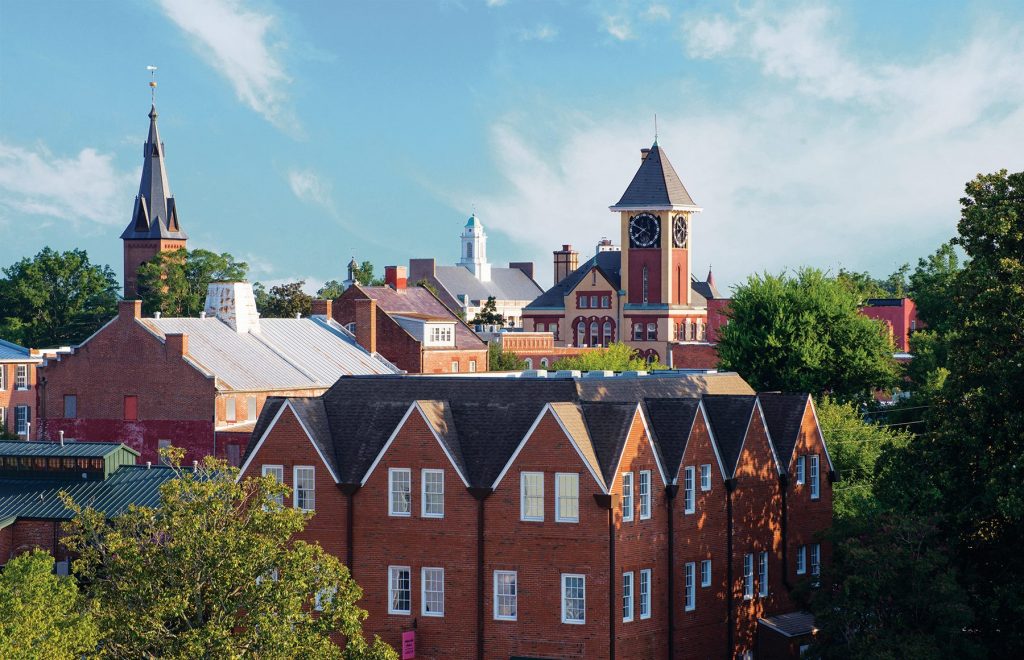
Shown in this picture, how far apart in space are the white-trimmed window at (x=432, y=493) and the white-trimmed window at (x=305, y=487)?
180 inches

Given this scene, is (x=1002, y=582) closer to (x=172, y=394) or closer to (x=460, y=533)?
(x=460, y=533)

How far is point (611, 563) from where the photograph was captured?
189ft

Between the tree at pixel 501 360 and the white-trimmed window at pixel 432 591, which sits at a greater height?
the tree at pixel 501 360

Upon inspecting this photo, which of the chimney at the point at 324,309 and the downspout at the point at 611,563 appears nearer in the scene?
the downspout at the point at 611,563

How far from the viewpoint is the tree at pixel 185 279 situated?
176 m

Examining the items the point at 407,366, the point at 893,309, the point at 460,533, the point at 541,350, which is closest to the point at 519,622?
the point at 460,533

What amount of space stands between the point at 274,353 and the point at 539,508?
52.6 metres

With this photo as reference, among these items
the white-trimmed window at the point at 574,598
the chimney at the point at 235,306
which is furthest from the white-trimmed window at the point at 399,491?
the chimney at the point at 235,306

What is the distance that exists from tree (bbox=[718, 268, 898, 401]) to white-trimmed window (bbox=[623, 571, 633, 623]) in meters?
43.5

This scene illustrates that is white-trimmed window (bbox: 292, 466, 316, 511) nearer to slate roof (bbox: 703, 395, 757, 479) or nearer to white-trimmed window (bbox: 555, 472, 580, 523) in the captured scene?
white-trimmed window (bbox: 555, 472, 580, 523)

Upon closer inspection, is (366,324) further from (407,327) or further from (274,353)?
(274,353)

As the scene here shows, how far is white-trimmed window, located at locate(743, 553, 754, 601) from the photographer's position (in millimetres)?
65125

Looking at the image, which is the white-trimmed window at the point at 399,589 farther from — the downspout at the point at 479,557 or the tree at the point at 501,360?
the tree at the point at 501,360

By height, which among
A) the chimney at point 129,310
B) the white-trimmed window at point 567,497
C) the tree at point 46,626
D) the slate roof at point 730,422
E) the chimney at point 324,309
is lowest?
the tree at point 46,626
